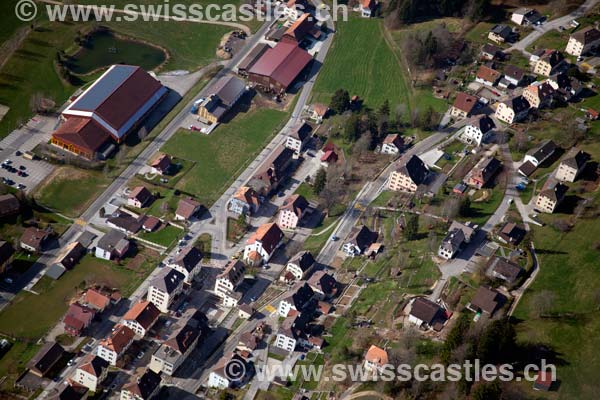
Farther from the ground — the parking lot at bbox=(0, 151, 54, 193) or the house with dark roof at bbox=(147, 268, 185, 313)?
the parking lot at bbox=(0, 151, 54, 193)

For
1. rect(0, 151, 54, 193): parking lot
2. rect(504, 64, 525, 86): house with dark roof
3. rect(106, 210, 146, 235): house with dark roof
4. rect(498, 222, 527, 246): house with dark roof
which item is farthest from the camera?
rect(504, 64, 525, 86): house with dark roof

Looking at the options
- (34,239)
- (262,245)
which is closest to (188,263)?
(262,245)

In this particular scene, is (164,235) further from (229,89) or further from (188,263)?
(229,89)

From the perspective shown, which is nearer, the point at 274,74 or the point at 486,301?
the point at 486,301

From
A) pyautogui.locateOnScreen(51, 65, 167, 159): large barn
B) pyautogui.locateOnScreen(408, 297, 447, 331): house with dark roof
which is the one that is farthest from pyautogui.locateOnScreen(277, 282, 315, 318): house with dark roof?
pyautogui.locateOnScreen(51, 65, 167, 159): large barn

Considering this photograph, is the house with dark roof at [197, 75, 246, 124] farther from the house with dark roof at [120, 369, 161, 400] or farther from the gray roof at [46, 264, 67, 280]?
the house with dark roof at [120, 369, 161, 400]

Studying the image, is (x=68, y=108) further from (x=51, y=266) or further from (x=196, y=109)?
(x=51, y=266)

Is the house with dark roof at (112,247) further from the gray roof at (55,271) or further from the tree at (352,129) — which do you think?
the tree at (352,129)
